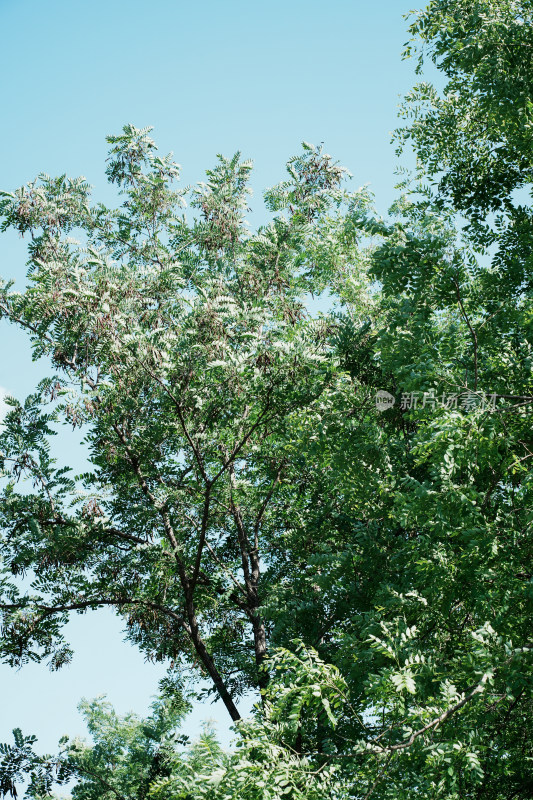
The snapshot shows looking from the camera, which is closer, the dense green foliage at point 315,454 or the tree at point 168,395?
the dense green foliage at point 315,454

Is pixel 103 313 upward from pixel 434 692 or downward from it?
upward

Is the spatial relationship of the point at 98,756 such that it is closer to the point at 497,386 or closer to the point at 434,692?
the point at 434,692

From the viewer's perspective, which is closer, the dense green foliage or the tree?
the dense green foliage

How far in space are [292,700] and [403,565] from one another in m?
2.35

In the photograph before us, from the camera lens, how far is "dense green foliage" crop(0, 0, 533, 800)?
19.6ft

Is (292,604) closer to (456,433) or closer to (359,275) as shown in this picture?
(456,433)

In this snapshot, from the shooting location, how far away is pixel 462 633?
26.0 feet

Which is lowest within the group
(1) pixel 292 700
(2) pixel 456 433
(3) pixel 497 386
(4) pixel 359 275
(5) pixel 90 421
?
(1) pixel 292 700

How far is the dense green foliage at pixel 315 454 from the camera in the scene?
5.98 meters

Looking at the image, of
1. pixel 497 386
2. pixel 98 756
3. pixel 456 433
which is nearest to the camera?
pixel 456 433

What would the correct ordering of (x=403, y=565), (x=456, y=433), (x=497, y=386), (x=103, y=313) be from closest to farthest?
(x=456, y=433) → (x=497, y=386) → (x=403, y=565) → (x=103, y=313)

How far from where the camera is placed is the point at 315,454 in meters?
9.55

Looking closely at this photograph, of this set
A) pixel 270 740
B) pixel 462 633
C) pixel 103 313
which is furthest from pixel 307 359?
pixel 270 740

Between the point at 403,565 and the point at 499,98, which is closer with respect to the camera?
the point at 499,98
